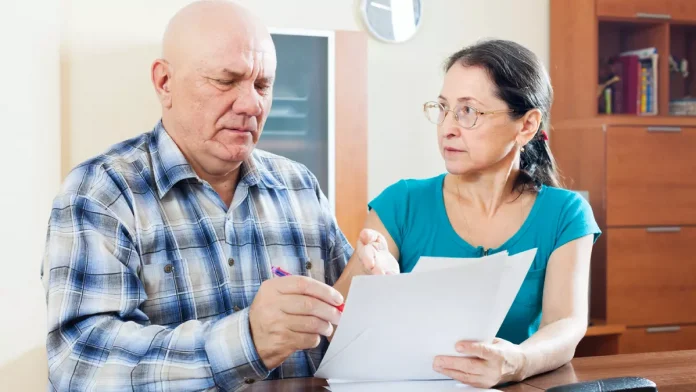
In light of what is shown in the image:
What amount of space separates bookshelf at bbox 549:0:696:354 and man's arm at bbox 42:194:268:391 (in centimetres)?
273

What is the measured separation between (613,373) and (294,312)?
56cm

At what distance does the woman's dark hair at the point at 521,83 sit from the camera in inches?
68.3

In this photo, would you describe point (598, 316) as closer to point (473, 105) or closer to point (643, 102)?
point (643, 102)

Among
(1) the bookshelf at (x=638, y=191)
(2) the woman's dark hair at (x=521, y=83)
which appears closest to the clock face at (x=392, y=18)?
(1) the bookshelf at (x=638, y=191)

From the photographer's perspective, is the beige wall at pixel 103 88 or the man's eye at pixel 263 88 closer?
the man's eye at pixel 263 88

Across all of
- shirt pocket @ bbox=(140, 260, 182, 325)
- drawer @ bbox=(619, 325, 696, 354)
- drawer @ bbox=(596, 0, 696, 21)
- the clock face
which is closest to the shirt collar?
shirt pocket @ bbox=(140, 260, 182, 325)

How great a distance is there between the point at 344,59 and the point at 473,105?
168 centimetres

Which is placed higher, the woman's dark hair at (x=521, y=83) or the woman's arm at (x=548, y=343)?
the woman's dark hair at (x=521, y=83)

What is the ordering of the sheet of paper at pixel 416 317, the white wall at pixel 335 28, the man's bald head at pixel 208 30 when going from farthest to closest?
1. the white wall at pixel 335 28
2. the man's bald head at pixel 208 30
3. the sheet of paper at pixel 416 317

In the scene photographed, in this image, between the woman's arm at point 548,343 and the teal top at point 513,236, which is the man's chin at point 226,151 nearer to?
the teal top at point 513,236

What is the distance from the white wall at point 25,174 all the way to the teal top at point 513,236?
48.2 inches

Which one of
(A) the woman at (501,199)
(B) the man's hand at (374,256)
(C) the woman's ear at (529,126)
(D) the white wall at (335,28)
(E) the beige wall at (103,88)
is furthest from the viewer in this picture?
(D) the white wall at (335,28)

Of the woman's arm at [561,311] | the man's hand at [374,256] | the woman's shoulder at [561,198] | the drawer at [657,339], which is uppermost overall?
the woman's shoulder at [561,198]

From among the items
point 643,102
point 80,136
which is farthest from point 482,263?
point 643,102
